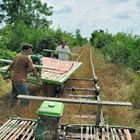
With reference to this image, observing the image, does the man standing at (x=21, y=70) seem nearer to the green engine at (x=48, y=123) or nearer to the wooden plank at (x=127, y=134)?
the wooden plank at (x=127, y=134)

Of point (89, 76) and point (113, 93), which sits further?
point (89, 76)

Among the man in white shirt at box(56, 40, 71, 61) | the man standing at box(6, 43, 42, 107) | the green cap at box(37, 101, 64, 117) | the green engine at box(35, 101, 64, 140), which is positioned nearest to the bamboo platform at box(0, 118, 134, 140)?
the green engine at box(35, 101, 64, 140)

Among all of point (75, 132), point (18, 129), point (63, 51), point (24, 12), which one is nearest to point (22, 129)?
point (18, 129)

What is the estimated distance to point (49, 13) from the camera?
50.4 m

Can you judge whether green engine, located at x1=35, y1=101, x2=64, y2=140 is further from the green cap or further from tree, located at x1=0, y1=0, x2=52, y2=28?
tree, located at x1=0, y1=0, x2=52, y2=28

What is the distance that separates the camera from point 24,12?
1829 inches

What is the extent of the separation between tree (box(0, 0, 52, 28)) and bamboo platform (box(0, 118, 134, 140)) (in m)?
36.4

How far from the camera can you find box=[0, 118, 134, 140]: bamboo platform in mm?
A: 7504

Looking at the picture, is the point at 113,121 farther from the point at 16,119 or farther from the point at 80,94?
the point at 80,94

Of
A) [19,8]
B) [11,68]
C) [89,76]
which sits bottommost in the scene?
[89,76]

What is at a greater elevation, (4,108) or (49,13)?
Result: (49,13)

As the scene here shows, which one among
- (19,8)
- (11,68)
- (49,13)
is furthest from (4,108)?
(49,13)

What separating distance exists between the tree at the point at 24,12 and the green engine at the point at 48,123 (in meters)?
37.7

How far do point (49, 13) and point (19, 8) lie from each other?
520 centimetres
